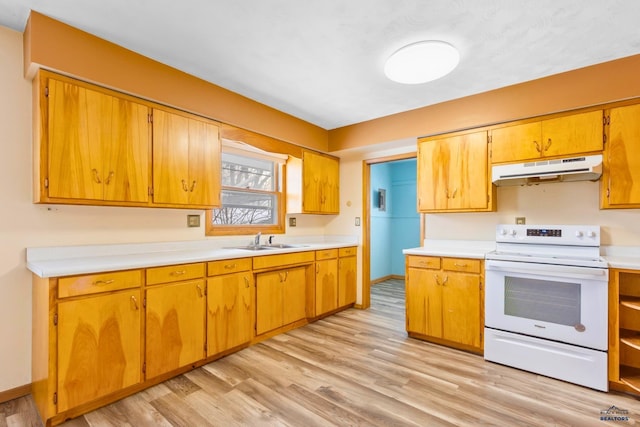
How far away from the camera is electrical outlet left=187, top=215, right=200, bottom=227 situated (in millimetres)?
2926

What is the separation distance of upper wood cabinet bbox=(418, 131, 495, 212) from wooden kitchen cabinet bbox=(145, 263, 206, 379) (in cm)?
243

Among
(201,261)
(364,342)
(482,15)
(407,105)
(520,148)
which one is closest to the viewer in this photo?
(482,15)

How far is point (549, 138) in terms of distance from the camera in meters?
2.66

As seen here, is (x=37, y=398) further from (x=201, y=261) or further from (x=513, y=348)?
(x=513, y=348)

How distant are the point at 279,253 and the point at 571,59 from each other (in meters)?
2.97

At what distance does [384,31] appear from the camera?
205 cm

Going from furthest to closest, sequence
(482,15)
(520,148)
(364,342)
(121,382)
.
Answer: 1. (364,342)
2. (520,148)
3. (121,382)
4. (482,15)

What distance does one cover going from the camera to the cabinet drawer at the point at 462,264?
2.79 metres

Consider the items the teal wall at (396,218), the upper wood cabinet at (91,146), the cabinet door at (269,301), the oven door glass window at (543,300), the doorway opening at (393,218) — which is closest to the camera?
the upper wood cabinet at (91,146)

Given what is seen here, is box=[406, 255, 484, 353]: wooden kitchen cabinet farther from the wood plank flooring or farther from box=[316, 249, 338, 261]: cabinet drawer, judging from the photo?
box=[316, 249, 338, 261]: cabinet drawer

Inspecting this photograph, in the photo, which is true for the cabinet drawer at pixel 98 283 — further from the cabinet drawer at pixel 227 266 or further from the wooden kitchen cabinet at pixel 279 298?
the wooden kitchen cabinet at pixel 279 298

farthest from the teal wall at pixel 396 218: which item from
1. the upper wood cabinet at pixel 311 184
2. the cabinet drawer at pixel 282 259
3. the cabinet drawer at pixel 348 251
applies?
the cabinet drawer at pixel 282 259

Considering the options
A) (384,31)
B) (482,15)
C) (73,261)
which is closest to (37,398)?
(73,261)

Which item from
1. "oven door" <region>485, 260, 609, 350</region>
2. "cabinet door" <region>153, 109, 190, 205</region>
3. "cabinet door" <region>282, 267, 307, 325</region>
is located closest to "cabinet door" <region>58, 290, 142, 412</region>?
"cabinet door" <region>153, 109, 190, 205</region>
